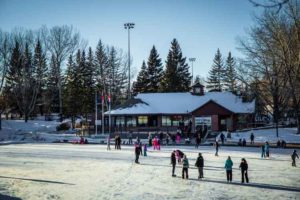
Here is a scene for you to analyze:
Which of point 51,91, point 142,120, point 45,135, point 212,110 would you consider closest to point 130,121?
point 142,120

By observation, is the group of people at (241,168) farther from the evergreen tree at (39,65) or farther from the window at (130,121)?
the evergreen tree at (39,65)

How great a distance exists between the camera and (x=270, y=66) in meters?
47.9

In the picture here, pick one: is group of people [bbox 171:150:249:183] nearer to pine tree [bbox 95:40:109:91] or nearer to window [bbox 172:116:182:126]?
window [bbox 172:116:182:126]

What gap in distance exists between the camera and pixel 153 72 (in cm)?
8319

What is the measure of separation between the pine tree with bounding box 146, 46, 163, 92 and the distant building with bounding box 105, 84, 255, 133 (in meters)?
19.4

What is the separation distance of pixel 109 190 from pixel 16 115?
68173 millimetres

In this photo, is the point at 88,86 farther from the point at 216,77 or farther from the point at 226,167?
the point at 226,167

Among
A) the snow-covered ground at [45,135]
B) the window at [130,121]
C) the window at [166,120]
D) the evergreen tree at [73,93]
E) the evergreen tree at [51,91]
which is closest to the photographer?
the snow-covered ground at [45,135]

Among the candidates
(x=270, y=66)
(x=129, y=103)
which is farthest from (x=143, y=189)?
(x=129, y=103)

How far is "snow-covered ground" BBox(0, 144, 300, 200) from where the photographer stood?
17.2 m

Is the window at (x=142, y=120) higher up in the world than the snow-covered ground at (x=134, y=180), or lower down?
higher up

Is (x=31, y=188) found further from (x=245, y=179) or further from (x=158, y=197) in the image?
(x=245, y=179)

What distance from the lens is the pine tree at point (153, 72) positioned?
82444 millimetres

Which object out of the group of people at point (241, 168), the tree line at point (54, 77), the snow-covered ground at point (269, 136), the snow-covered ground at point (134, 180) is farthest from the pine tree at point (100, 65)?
the group of people at point (241, 168)
